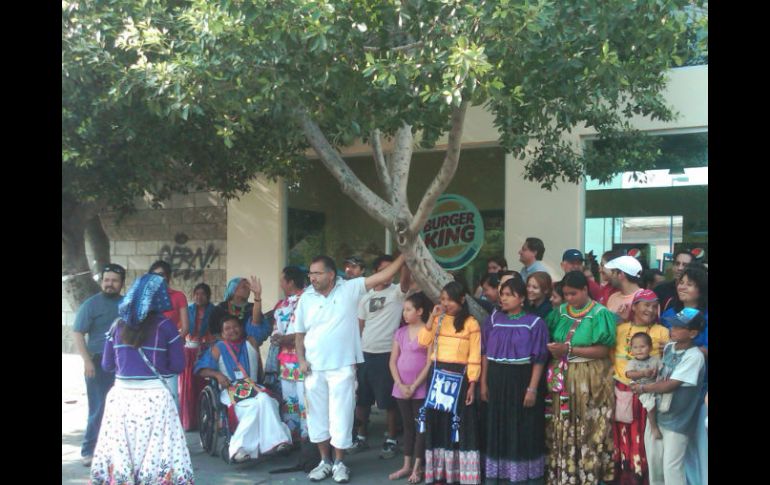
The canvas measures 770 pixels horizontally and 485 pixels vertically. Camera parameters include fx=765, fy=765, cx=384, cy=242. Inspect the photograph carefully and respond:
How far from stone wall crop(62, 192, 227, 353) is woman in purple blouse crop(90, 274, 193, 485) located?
20.5 ft

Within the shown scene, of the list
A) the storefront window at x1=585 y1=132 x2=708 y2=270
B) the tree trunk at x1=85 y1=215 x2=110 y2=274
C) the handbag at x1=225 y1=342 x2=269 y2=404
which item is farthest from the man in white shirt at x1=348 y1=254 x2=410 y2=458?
the tree trunk at x1=85 y1=215 x2=110 y2=274

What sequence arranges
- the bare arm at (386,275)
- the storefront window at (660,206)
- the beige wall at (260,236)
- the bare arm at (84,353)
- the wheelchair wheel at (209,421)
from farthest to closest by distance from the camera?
the beige wall at (260,236)
the storefront window at (660,206)
the wheelchair wheel at (209,421)
the bare arm at (84,353)
the bare arm at (386,275)

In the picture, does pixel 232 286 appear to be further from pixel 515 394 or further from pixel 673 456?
pixel 673 456

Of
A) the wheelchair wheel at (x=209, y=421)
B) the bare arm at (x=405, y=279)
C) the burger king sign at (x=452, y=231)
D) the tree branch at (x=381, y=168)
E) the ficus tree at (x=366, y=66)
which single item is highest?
the ficus tree at (x=366, y=66)

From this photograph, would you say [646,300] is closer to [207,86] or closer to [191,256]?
[207,86]

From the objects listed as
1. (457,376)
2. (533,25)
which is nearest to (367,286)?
(457,376)

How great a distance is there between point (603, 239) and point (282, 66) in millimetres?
5187

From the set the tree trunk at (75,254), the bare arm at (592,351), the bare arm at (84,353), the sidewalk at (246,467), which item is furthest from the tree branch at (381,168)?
the tree trunk at (75,254)

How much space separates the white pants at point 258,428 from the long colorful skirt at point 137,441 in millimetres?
1134

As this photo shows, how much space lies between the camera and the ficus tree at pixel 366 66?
17.6 feet

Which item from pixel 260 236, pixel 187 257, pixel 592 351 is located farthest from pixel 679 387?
pixel 187 257

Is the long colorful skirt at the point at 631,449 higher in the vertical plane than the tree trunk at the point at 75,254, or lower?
lower

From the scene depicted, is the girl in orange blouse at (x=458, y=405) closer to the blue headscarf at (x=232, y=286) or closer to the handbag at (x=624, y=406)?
the handbag at (x=624, y=406)

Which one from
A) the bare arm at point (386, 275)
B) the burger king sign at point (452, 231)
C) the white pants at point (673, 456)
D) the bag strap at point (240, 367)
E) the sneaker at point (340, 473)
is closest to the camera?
the white pants at point (673, 456)
